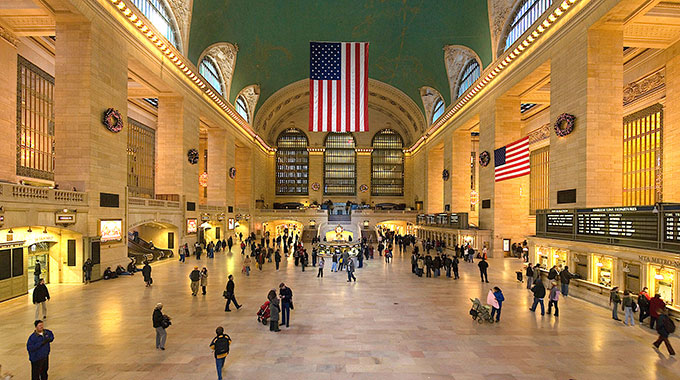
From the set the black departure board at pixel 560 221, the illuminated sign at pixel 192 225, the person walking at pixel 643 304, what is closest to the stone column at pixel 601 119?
the black departure board at pixel 560 221

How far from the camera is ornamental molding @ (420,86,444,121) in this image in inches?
1439

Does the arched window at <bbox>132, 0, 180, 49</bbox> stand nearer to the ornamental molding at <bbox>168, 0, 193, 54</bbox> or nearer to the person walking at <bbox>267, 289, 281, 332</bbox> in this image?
the ornamental molding at <bbox>168, 0, 193, 54</bbox>

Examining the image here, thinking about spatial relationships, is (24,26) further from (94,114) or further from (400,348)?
(400,348)

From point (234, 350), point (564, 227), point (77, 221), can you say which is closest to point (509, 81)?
point (564, 227)

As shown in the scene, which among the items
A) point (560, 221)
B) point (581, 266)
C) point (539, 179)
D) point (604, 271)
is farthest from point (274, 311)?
point (539, 179)

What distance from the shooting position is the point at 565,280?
11648 millimetres

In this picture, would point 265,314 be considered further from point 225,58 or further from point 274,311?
point 225,58

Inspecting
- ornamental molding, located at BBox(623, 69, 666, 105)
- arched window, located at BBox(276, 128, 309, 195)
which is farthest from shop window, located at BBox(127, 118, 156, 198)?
ornamental molding, located at BBox(623, 69, 666, 105)

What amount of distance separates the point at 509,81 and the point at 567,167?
8.19m

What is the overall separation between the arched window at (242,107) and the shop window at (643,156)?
30947 mm

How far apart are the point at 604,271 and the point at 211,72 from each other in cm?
2831

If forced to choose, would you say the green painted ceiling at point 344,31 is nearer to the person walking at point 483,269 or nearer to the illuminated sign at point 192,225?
the illuminated sign at point 192,225

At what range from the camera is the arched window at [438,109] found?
117ft

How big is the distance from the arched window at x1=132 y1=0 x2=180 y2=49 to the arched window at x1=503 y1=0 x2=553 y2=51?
20468mm
